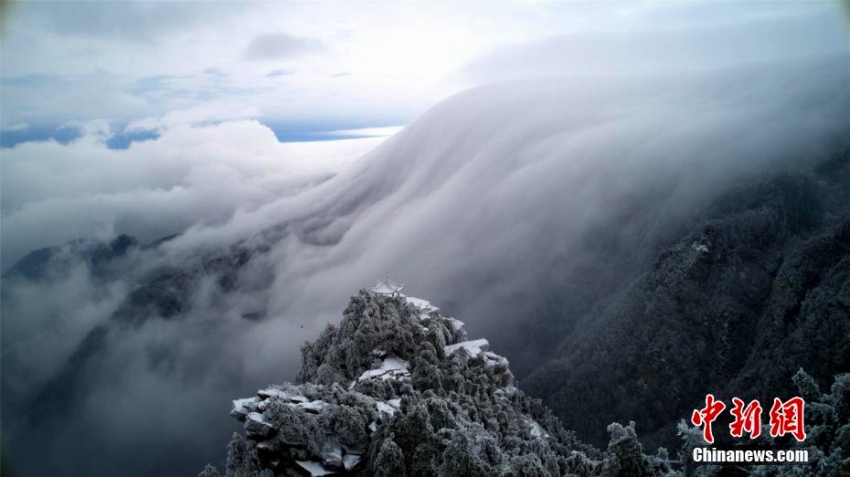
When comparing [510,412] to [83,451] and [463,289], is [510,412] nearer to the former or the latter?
[463,289]

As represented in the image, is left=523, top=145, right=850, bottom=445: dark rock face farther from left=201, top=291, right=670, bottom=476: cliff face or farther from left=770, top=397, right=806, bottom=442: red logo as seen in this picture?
left=770, top=397, right=806, bottom=442: red logo

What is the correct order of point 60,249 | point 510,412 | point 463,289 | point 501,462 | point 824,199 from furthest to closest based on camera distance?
point 60,249, point 463,289, point 824,199, point 510,412, point 501,462

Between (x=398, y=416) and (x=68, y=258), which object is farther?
(x=68, y=258)

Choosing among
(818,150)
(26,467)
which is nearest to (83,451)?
(26,467)

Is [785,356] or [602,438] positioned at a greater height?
[785,356]

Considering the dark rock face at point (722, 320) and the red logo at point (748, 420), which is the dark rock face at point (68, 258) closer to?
the dark rock face at point (722, 320)

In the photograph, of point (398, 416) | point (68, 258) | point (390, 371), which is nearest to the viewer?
point (398, 416)

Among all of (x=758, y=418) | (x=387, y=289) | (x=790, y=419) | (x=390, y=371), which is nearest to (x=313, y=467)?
(x=390, y=371)

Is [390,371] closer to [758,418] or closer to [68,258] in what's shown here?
[758,418]
